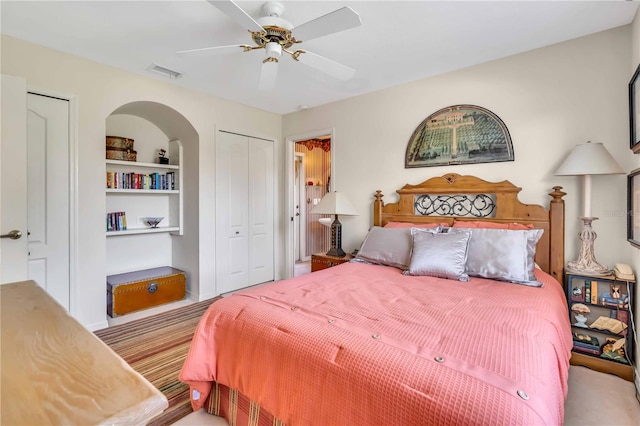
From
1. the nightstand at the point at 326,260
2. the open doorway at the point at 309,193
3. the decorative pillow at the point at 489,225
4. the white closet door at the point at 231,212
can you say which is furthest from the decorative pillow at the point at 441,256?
the open doorway at the point at 309,193

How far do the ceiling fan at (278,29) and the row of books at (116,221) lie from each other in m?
2.16

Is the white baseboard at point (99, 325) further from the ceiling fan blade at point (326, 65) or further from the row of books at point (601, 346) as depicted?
the row of books at point (601, 346)

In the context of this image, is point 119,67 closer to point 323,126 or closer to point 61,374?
point 323,126

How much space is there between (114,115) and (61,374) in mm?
3843

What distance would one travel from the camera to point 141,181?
360 cm

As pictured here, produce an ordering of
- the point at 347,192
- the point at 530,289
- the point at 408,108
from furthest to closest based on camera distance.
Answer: the point at 347,192, the point at 408,108, the point at 530,289

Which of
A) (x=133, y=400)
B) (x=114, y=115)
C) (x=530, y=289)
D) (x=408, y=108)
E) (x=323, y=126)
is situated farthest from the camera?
(x=323, y=126)

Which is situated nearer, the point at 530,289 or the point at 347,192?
the point at 530,289

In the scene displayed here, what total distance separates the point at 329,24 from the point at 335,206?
1.89 metres

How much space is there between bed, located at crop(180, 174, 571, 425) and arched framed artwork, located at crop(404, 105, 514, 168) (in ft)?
1.17

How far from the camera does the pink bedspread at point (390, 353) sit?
947mm

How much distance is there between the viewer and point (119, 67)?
9.72ft

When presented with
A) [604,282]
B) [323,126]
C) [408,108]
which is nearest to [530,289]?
[604,282]

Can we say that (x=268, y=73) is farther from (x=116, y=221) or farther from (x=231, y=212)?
(x=116, y=221)
